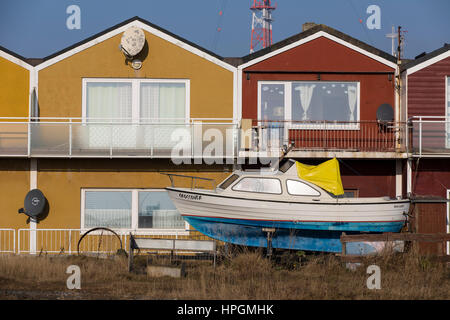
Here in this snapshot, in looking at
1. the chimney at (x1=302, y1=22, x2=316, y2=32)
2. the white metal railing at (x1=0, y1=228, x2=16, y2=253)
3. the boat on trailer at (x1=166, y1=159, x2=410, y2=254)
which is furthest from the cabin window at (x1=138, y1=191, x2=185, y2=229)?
the chimney at (x1=302, y1=22, x2=316, y2=32)

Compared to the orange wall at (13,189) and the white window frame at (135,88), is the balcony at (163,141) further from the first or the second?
the orange wall at (13,189)

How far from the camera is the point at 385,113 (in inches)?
802

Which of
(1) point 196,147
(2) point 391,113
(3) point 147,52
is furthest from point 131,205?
(2) point 391,113

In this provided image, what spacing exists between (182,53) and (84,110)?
145 inches

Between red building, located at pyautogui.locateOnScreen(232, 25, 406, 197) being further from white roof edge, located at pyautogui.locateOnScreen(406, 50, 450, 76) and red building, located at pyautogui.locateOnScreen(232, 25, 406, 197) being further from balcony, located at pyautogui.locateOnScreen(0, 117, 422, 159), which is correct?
balcony, located at pyautogui.locateOnScreen(0, 117, 422, 159)

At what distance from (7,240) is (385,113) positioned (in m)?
Answer: 12.6

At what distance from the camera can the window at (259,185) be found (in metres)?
17.3

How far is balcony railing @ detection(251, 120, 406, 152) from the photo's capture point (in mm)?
20359

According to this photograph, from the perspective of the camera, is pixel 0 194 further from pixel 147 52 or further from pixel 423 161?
pixel 423 161

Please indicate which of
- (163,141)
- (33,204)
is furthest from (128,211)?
(33,204)

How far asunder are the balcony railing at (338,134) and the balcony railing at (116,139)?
1.64 metres

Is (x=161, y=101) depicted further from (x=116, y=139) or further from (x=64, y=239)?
(x=64, y=239)

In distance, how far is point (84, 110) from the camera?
2062 cm

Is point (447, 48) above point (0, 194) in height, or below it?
above
